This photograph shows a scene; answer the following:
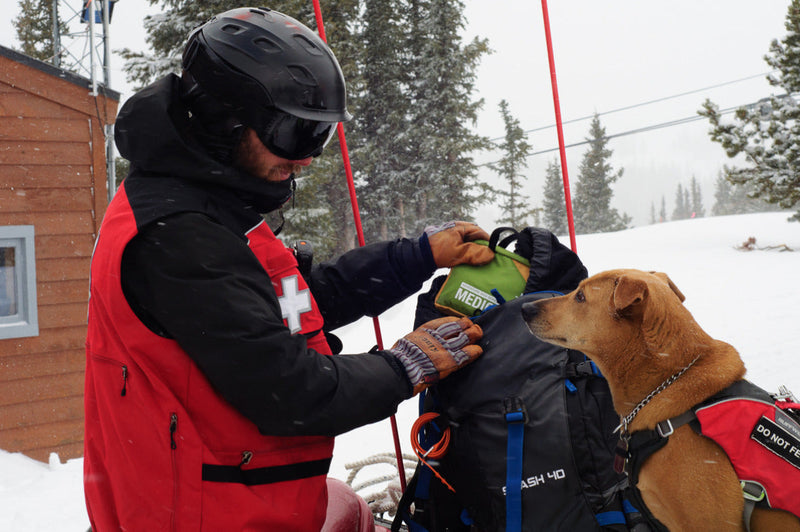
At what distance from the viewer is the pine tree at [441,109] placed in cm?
2138

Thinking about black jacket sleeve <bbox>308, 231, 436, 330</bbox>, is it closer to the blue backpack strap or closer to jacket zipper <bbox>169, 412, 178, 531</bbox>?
the blue backpack strap

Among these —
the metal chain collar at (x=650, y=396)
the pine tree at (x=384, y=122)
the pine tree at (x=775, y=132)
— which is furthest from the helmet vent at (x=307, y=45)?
the pine tree at (x=384, y=122)

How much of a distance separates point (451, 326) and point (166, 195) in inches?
40.9

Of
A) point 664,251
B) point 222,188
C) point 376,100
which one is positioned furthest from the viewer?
point 376,100

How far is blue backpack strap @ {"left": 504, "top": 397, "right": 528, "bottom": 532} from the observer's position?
1657 millimetres

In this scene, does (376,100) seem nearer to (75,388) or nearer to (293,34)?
(75,388)

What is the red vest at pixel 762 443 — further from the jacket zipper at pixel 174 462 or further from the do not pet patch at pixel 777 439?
the jacket zipper at pixel 174 462

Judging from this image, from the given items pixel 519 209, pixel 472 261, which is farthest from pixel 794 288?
pixel 519 209

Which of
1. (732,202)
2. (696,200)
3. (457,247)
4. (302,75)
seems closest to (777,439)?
(457,247)

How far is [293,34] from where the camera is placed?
1.77m

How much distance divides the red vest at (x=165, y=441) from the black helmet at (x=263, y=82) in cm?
44

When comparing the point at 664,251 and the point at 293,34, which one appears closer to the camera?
the point at 293,34

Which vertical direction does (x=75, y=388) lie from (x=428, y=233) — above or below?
below

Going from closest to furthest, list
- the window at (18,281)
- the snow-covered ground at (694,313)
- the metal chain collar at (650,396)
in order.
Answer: the metal chain collar at (650,396) < the snow-covered ground at (694,313) < the window at (18,281)
